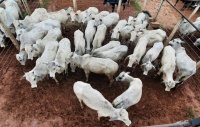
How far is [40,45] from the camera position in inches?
241

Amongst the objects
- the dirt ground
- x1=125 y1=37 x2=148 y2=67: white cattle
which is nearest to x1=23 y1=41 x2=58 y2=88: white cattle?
the dirt ground

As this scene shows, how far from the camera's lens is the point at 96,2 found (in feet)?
34.2

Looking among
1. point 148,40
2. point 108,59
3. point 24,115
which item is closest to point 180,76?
point 148,40

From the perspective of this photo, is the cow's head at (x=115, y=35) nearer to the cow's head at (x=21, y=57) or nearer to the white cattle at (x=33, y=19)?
the white cattle at (x=33, y=19)

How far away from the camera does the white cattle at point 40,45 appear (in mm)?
5830

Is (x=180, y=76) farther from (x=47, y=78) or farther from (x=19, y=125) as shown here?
(x=19, y=125)

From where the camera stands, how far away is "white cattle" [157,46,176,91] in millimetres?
5439

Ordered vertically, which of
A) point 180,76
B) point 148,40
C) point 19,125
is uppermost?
point 148,40

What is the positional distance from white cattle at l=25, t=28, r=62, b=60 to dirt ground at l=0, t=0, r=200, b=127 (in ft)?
2.09

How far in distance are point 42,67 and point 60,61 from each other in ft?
1.84

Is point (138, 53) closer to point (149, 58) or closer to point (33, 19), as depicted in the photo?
point (149, 58)

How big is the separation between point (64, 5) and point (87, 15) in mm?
2963

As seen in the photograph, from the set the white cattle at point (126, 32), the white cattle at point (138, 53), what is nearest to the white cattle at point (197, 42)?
the white cattle at point (138, 53)

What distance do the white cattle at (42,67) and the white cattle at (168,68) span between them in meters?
3.62
